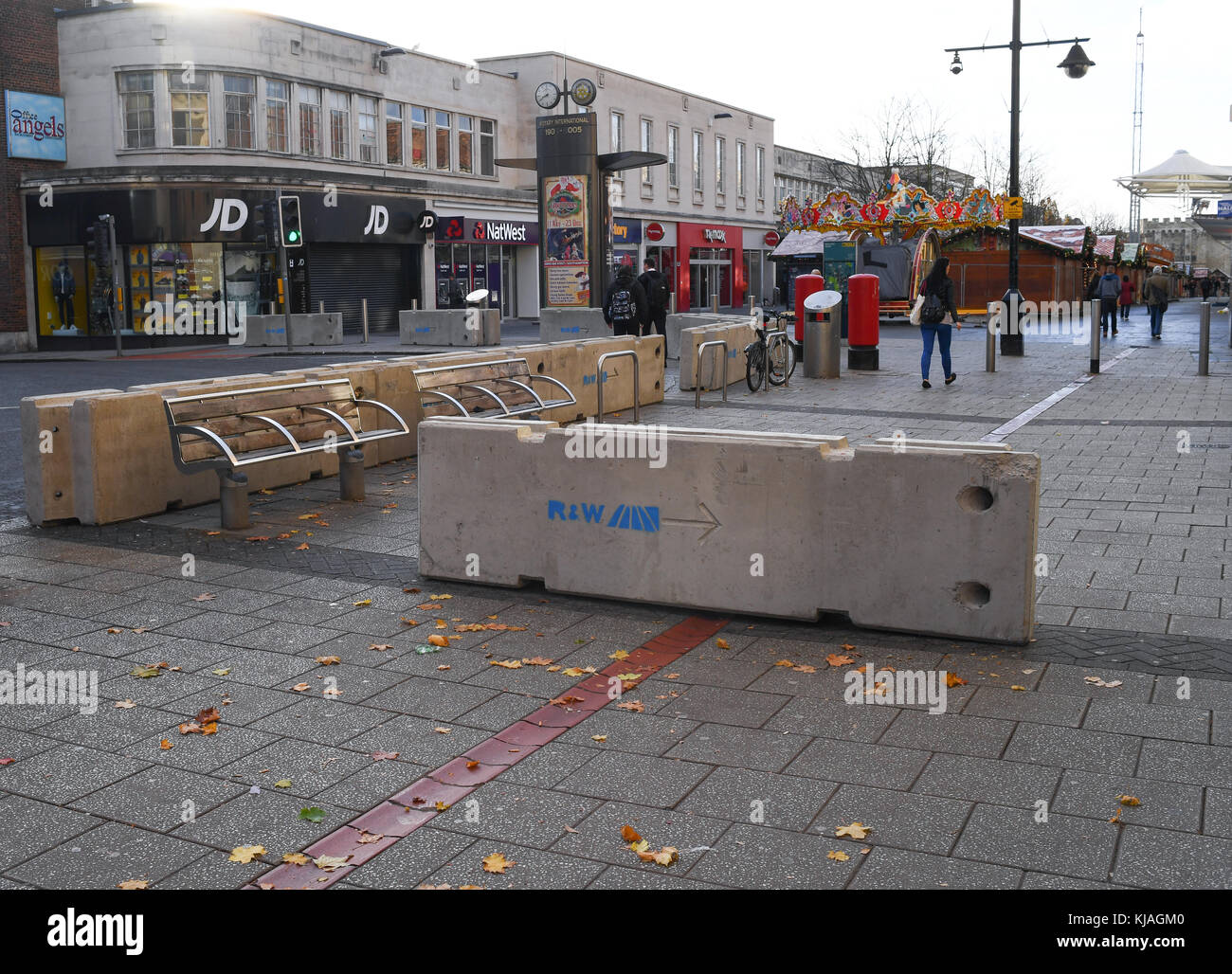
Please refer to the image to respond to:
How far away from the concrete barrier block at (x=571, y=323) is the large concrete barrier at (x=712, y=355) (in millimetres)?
5234

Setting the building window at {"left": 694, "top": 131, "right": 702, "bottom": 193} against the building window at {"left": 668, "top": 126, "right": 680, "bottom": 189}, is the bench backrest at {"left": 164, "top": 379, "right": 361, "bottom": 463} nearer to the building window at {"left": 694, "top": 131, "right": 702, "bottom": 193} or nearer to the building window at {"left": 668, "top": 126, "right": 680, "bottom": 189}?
the building window at {"left": 668, "top": 126, "right": 680, "bottom": 189}

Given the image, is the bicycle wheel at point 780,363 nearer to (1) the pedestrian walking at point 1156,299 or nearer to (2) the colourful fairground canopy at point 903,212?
(1) the pedestrian walking at point 1156,299

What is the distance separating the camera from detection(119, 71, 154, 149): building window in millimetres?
33562

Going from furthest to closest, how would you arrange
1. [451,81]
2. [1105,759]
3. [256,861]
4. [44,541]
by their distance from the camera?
1. [451,81]
2. [44,541]
3. [1105,759]
4. [256,861]

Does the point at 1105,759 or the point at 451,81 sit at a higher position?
the point at 451,81

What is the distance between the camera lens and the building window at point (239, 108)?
1337 inches

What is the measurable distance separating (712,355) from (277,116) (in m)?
22.2

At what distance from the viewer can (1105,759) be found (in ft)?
14.6

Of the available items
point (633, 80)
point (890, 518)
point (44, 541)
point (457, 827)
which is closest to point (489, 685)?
point (457, 827)

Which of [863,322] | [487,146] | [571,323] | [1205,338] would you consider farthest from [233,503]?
[487,146]

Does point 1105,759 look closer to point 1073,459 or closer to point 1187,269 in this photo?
point 1073,459

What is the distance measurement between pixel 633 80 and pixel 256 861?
51232mm

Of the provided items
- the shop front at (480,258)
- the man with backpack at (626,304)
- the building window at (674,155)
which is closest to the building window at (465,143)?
the shop front at (480,258)
